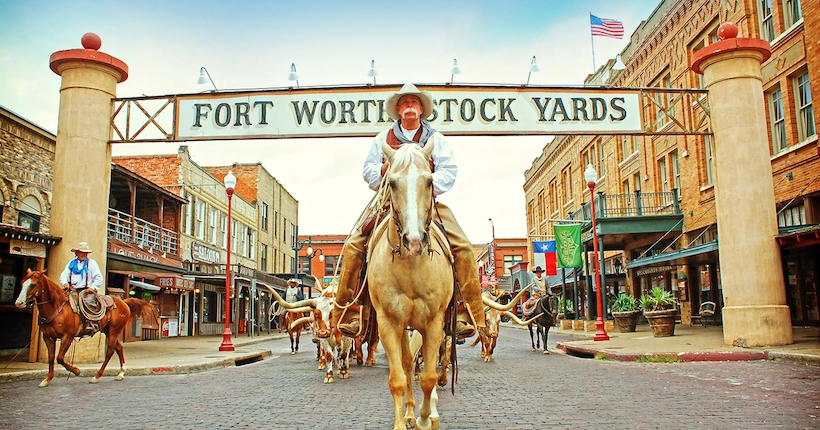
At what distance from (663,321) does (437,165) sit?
15825 millimetres

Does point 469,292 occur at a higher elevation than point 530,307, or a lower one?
higher

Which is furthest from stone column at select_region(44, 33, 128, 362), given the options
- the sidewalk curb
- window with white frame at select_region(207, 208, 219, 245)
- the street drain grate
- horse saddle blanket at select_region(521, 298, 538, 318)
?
window with white frame at select_region(207, 208, 219, 245)

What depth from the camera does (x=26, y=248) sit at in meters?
13.9

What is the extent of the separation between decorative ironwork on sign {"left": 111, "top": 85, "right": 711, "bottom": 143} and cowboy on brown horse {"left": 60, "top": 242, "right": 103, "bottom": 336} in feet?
12.6

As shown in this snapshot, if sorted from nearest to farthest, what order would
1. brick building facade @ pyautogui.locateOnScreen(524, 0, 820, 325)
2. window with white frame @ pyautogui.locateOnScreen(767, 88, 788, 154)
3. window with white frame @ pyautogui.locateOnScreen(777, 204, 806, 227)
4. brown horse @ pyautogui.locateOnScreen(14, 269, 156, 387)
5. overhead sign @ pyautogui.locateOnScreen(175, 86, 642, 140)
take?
brown horse @ pyautogui.locateOnScreen(14, 269, 156, 387), overhead sign @ pyautogui.locateOnScreen(175, 86, 642, 140), brick building facade @ pyautogui.locateOnScreen(524, 0, 820, 325), window with white frame @ pyautogui.locateOnScreen(777, 204, 806, 227), window with white frame @ pyautogui.locateOnScreen(767, 88, 788, 154)

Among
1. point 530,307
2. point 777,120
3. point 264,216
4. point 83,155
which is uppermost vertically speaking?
point 264,216

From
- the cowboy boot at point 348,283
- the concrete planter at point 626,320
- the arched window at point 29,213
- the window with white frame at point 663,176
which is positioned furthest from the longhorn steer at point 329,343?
the window with white frame at point 663,176

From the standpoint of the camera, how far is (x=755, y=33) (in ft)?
68.1

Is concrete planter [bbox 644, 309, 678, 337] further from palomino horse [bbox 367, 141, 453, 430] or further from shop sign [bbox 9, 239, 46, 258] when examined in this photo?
shop sign [bbox 9, 239, 46, 258]

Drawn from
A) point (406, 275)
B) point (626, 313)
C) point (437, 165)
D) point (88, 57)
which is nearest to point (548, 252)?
point (626, 313)

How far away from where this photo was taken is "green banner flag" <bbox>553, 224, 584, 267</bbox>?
86.3 ft

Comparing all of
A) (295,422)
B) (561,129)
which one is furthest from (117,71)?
(295,422)

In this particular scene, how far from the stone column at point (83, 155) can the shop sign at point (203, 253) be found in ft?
58.2

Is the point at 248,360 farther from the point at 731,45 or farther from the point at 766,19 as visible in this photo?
the point at 766,19
